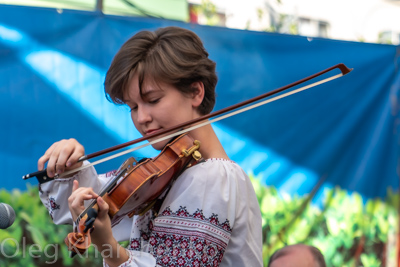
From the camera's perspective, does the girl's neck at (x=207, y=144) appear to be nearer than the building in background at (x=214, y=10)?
Yes

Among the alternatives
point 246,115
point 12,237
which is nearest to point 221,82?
point 246,115

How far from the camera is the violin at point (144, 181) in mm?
1224

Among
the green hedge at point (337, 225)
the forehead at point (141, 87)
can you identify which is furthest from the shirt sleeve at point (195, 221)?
the green hedge at point (337, 225)

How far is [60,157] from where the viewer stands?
1383mm

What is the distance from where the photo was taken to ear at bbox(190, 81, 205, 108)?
56.7 inches

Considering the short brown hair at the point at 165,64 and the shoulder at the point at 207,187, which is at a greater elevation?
the short brown hair at the point at 165,64

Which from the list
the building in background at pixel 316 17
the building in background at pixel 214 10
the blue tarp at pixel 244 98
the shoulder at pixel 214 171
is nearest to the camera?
A: the shoulder at pixel 214 171

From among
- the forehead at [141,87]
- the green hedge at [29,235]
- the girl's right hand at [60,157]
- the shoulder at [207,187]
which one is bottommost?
the green hedge at [29,235]

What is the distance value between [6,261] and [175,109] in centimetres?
144

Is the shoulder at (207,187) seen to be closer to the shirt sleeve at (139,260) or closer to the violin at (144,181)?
the violin at (144,181)

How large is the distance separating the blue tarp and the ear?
1.08m

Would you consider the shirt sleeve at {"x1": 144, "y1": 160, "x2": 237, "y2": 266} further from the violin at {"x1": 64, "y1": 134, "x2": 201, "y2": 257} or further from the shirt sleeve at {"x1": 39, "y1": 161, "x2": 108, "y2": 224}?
the shirt sleeve at {"x1": 39, "y1": 161, "x2": 108, "y2": 224}

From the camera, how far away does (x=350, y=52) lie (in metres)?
2.86

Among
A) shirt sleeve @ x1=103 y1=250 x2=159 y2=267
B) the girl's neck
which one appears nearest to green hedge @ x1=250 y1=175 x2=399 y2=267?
the girl's neck
